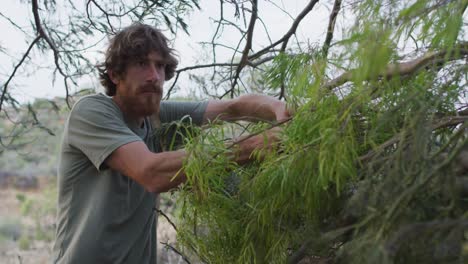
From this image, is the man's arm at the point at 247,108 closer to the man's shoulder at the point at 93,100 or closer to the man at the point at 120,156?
the man at the point at 120,156

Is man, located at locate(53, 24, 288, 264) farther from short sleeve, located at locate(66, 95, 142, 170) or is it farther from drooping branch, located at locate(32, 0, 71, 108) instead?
drooping branch, located at locate(32, 0, 71, 108)

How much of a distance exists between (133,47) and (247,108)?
0.36m

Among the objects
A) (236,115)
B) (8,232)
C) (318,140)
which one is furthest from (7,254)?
(318,140)

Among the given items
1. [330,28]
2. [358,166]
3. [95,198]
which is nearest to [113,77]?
[95,198]

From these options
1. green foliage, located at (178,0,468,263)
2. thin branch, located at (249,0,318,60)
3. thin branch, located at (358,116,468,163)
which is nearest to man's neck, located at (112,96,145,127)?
green foliage, located at (178,0,468,263)

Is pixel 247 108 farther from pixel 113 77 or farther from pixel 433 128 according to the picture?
pixel 433 128

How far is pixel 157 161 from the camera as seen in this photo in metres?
1.44

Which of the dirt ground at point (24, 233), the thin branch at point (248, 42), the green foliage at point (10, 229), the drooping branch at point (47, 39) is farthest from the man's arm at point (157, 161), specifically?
the green foliage at point (10, 229)

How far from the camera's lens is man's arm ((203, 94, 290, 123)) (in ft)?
5.79

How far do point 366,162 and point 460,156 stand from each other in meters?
0.21

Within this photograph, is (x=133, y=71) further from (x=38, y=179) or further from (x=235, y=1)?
(x=38, y=179)

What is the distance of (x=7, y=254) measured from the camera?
5859 millimetres

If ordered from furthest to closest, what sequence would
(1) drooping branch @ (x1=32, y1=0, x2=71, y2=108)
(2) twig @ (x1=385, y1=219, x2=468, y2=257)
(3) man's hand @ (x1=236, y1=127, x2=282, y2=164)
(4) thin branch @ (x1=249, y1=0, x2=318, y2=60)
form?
(1) drooping branch @ (x1=32, y1=0, x2=71, y2=108) < (4) thin branch @ (x1=249, y1=0, x2=318, y2=60) < (3) man's hand @ (x1=236, y1=127, x2=282, y2=164) < (2) twig @ (x1=385, y1=219, x2=468, y2=257)

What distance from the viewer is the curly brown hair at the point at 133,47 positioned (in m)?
1.87
